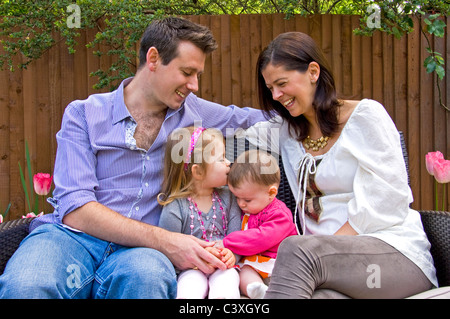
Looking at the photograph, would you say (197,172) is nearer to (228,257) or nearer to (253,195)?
(253,195)

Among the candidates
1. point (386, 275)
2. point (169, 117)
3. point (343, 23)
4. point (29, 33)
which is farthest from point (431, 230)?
point (29, 33)

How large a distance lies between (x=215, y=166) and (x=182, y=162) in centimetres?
16

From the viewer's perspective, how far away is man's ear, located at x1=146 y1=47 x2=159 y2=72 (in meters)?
2.31

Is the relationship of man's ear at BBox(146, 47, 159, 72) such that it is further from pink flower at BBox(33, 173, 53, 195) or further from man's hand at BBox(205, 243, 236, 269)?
pink flower at BBox(33, 173, 53, 195)

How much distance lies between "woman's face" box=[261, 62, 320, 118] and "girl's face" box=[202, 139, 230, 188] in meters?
0.38

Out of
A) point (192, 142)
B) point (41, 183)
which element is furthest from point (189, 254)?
point (41, 183)

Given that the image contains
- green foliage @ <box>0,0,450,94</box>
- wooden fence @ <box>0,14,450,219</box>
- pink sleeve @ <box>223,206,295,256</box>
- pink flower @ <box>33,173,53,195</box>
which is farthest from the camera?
wooden fence @ <box>0,14,450,219</box>

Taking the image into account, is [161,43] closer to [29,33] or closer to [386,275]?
[386,275]

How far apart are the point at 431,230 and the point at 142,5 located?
3.16m

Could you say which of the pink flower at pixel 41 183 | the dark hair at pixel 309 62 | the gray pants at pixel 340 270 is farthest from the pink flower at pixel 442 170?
the pink flower at pixel 41 183

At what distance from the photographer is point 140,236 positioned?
1.88m

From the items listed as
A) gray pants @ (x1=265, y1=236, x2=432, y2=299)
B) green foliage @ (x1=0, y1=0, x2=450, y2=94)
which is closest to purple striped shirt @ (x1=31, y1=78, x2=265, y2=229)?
gray pants @ (x1=265, y1=236, x2=432, y2=299)

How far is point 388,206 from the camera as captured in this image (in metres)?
1.81
